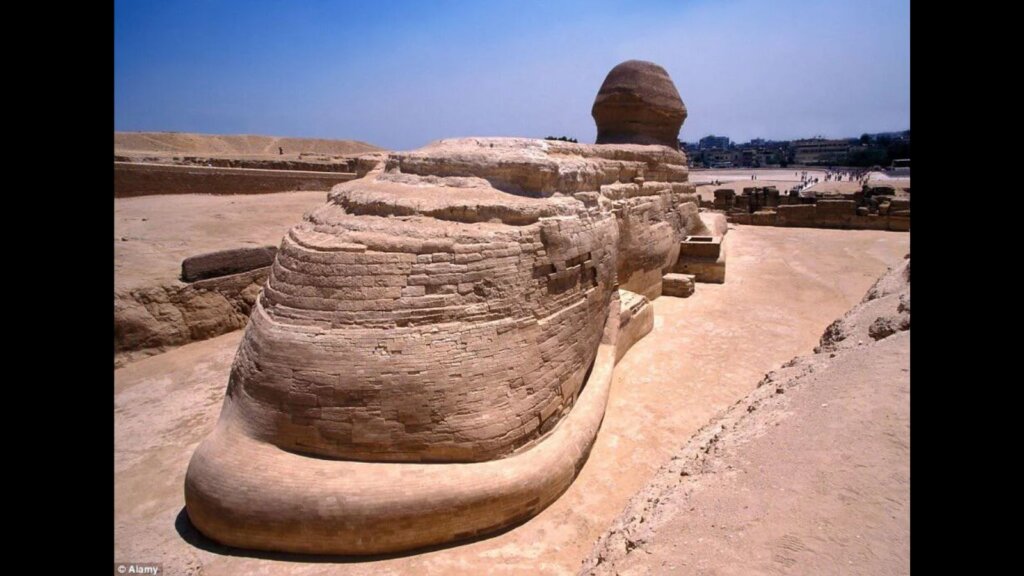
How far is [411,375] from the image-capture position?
4.11m

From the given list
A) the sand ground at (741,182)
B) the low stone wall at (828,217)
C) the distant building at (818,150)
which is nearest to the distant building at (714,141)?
the distant building at (818,150)

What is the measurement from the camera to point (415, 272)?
174 inches

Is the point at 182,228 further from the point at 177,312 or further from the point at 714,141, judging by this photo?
the point at 714,141

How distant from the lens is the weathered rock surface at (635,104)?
1157 cm

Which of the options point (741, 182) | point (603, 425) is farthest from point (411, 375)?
point (741, 182)

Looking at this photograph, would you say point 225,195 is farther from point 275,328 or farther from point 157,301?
point 275,328

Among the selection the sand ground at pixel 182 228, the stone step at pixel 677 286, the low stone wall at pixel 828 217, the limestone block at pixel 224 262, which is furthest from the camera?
the low stone wall at pixel 828 217

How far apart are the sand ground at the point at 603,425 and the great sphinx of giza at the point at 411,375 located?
18cm

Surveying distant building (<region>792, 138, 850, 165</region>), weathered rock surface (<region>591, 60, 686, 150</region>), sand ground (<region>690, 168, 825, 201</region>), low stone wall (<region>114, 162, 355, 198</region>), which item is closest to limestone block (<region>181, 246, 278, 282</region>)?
low stone wall (<region>114, 162, 355, 198</region>)

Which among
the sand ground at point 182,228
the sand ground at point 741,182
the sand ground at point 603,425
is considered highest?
the sand ground at point 741,182

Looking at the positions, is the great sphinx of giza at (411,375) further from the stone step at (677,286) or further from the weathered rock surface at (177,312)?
the stone step at (677,286)

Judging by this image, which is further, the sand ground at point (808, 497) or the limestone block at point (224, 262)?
the limestone block at point (224, 262)
